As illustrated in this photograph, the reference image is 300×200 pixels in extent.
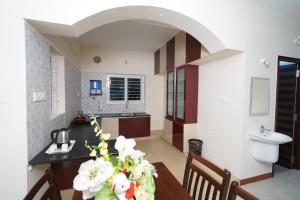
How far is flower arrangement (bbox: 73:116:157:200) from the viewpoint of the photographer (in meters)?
0.59

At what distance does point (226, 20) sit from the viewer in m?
2.04

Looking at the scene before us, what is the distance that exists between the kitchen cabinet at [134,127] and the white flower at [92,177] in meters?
3.65

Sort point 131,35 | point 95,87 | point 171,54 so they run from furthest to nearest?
point 95,87
point 171,54
point 131,35

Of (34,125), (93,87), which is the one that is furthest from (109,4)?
(93,87)

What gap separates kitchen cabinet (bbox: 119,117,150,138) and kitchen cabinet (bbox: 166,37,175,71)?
1678 mm

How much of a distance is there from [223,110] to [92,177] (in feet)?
8.26

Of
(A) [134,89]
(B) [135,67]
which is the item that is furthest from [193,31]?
(A) [134,89]

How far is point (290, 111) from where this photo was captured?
112 inches

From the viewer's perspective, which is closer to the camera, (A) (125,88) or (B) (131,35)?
(B) (131,35)

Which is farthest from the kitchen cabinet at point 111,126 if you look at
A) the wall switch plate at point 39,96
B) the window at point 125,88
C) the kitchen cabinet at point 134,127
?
the wall switch plate at point 39,96

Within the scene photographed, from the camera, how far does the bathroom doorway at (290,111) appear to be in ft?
9.02

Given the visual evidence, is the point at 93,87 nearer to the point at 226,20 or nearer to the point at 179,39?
the point at 179,39

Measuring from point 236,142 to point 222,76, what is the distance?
111 centimetres

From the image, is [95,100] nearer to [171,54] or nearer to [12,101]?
[171,54]
